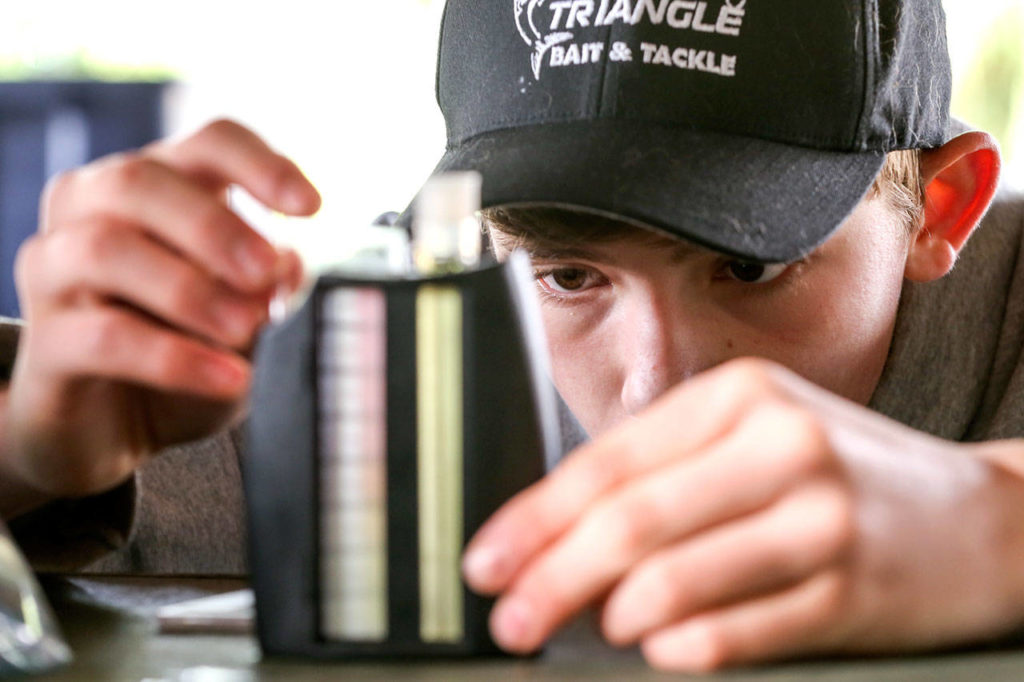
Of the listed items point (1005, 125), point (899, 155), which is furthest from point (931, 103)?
point (1005, 125)

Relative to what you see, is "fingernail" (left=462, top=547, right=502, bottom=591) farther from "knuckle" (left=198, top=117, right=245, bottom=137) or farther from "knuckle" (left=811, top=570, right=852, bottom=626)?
"knuckle" (left=198, top=117, right=245, bottom=137)

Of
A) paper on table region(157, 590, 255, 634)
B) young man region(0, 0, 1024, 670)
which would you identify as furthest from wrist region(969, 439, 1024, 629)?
paper on table region(157, 590, 255, 634)

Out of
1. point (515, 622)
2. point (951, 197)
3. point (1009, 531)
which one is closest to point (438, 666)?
point (515, 622)

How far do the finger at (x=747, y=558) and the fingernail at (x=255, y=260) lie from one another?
197mm

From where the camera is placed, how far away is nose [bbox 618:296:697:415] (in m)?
0.88

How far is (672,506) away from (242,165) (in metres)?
0.25

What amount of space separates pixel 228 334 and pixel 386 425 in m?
0.10

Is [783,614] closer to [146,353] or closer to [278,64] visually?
[146,353]

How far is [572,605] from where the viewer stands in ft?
1.46

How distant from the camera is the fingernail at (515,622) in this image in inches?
17.5

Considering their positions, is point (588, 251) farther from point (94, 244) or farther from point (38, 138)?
point (38, 138)

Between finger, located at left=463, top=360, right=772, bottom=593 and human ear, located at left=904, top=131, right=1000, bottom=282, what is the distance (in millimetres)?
634

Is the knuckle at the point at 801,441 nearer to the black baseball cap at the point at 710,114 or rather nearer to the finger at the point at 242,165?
the finger at the point at 242,165

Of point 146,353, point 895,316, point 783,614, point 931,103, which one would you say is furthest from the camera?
point 895,316
